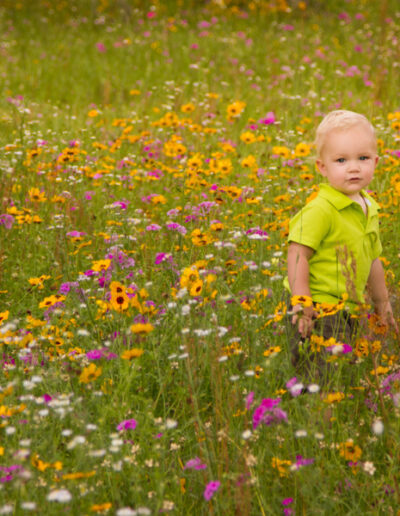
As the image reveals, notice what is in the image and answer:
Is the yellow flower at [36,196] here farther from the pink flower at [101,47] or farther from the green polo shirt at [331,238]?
the pink flower at [101,47]

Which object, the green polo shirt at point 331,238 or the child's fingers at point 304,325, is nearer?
the child's fingers at point 304,325

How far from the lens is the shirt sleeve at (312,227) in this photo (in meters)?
2.77

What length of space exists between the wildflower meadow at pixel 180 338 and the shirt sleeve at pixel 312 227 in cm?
16

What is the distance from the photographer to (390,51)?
356 inches

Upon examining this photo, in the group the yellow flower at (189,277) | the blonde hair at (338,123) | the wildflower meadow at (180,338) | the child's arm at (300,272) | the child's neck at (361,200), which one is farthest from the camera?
the child's neck at (361,200)

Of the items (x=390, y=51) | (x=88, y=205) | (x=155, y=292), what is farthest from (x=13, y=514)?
(x=390, y=51)

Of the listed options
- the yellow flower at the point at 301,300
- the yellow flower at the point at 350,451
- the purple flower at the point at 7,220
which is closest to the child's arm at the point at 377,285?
the yellow flower at the point at 301,300

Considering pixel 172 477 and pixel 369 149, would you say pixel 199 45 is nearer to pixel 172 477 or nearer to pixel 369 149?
pixel 369 149

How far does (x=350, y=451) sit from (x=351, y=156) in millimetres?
1262

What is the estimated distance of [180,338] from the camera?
2.68 m

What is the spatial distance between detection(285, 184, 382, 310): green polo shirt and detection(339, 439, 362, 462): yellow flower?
818 millimetres

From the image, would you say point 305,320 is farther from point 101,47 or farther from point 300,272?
point 101,47

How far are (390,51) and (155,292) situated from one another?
734 centimetres

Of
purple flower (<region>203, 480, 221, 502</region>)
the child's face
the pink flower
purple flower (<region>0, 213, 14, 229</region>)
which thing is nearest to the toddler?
the child's face
